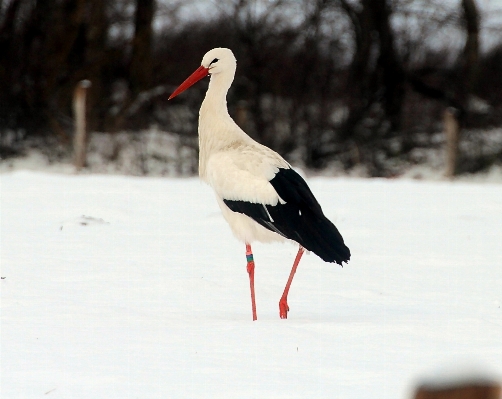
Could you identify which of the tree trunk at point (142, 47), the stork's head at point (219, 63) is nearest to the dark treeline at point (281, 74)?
the tree trunk at point (142, 47)

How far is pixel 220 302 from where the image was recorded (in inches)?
257

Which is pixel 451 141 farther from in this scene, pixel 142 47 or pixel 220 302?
pixel 220 302

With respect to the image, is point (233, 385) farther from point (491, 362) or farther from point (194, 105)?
point (194, 105)

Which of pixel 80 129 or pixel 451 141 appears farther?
pixel 451 141

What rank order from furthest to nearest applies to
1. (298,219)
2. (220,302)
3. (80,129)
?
1. (80,129)
2. (220,302)
3. (298,219)

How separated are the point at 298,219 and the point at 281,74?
1394 centimetres

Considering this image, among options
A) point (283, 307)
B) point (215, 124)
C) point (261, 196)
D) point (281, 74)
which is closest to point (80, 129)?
point (281, 74)

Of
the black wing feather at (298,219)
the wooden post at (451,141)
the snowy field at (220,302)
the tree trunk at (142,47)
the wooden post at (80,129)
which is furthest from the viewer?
the tree trunk at (142,47)

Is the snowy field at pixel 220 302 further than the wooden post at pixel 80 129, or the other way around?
the wooden post at pixel 80 129

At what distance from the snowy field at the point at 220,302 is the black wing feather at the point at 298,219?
0.44 metres

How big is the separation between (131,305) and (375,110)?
1451 cm

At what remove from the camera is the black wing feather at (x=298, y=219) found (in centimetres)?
583

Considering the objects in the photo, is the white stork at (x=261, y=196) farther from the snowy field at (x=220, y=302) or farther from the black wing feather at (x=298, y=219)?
the snowy field at (x=220, y=302)

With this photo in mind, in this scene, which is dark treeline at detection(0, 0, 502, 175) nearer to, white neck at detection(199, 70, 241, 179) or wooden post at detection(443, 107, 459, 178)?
wooden post at detection(443, 107, 459, 178)
